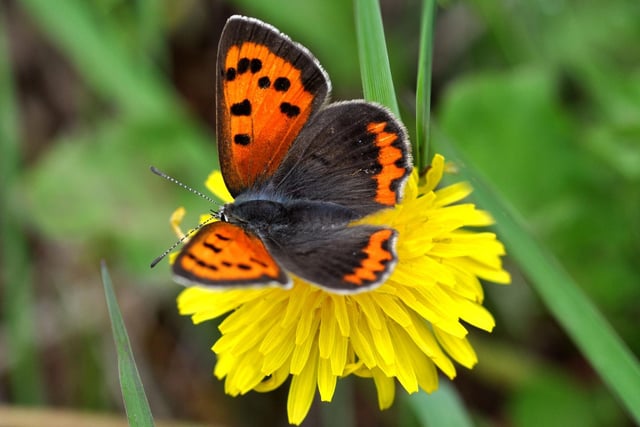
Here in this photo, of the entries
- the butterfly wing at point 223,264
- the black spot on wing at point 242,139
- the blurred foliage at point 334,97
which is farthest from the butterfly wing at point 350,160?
the blurred foliage at point 334,97

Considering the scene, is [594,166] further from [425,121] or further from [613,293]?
[425,121]

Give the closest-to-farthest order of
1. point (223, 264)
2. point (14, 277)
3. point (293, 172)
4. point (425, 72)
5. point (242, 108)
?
point (223, 264), point (425, 72), point (242, 108), point (293, 172), point (14, 277)

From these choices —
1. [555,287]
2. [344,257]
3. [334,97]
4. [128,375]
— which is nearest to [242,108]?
[344,257]

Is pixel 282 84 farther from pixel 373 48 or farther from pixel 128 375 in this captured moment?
pixel 128 375

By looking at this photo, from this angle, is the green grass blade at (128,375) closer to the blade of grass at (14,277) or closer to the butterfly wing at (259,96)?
the butterfly wing at (259,96)

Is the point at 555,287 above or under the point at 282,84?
under

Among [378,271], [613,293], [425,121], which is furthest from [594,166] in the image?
[378,271]

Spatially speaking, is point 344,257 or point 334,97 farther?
point 334,97
